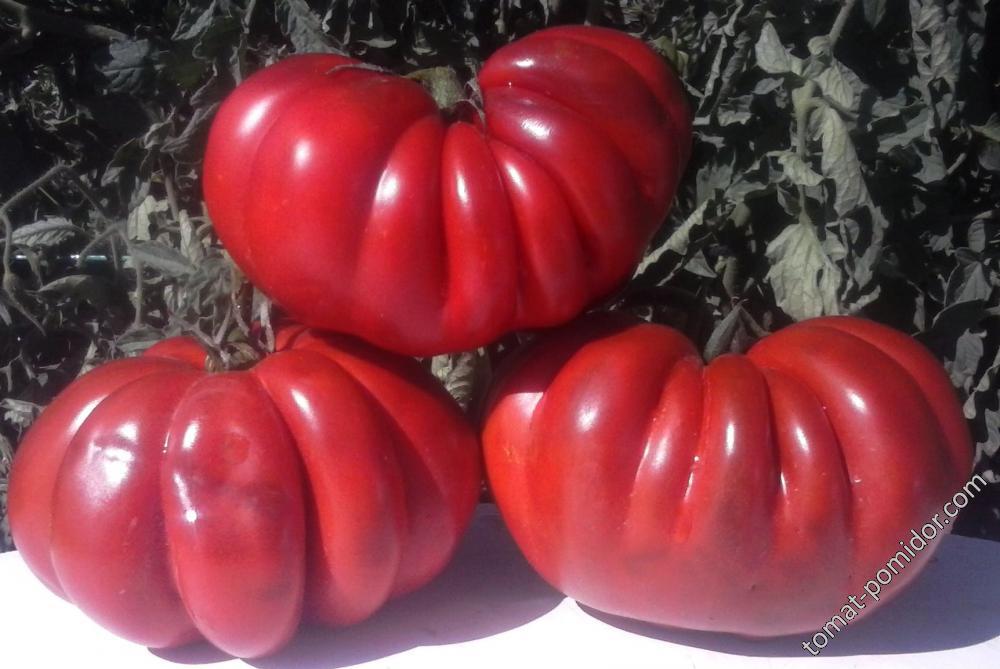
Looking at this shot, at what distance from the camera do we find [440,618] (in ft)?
3.56

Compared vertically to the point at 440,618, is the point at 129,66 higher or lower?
higher

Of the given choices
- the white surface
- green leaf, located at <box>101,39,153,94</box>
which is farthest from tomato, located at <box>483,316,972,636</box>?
green leaf, located at <box>101,39,153,94</box>

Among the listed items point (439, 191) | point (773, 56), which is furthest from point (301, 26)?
point (773, 56)

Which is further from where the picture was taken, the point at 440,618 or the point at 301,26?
the point at 301,26

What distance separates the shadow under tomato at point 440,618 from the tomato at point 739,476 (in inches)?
4.6

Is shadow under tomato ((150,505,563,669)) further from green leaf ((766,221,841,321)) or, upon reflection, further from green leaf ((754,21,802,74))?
green leaf ((754,21,802,74))

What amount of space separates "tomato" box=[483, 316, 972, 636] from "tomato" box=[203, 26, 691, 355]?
112 millimetres

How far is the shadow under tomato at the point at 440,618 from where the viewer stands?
1018 mm

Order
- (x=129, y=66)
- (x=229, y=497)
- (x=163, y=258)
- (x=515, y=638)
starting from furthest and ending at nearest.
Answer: (x=129, y=66)
(x=163, y=258)
(x=515, y=638)
(x=229, y=497)

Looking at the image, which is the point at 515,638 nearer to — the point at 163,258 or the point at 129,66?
the point at 163,258

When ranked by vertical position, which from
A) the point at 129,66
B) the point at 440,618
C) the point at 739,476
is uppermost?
the point at 129,66

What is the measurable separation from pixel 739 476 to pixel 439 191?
37 cm

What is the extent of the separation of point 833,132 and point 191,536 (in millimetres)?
729

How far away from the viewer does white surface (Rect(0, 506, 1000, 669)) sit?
100 cm
